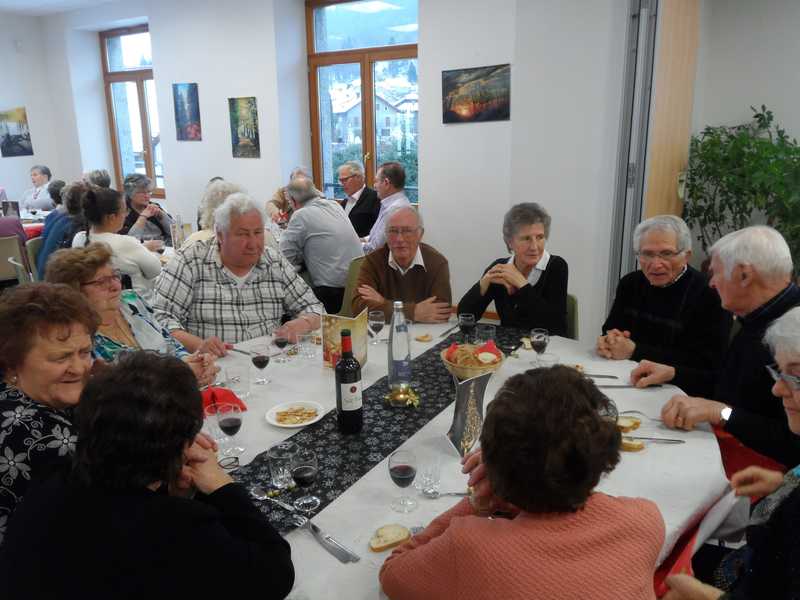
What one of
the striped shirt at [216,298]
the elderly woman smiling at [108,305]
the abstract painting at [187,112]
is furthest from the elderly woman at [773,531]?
the abstract painting at [187,112]

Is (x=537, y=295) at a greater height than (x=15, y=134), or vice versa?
(x=15, y=134)

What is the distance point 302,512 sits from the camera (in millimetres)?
1331

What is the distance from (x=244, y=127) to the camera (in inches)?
269

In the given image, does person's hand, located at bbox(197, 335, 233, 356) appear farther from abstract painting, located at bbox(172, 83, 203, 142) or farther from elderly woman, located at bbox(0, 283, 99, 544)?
abstract painting, located at bbox(172, 83, 203, 142)

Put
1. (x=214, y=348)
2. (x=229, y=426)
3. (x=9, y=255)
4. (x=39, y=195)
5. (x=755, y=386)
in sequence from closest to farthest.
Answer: (x=229, y=426)
(x=755, y=386)
(x=214, y=348)
(x=9, y=255)
(x=39, y=195)

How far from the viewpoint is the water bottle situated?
6.39 ft

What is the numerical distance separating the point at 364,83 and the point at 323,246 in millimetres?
2998

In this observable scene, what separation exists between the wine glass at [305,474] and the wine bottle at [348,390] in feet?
0.61

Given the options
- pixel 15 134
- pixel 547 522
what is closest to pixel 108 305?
pixel 547 522

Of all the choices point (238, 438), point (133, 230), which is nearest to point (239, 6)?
point (133, 230)

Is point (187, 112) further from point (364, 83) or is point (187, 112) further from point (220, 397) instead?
point (220, 397)

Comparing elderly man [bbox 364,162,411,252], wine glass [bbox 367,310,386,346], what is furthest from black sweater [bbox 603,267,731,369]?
elderly man [bbox 364,162,411,252]

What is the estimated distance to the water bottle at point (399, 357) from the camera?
195 centimetres

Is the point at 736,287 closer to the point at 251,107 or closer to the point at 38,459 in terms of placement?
the point at 38,459
